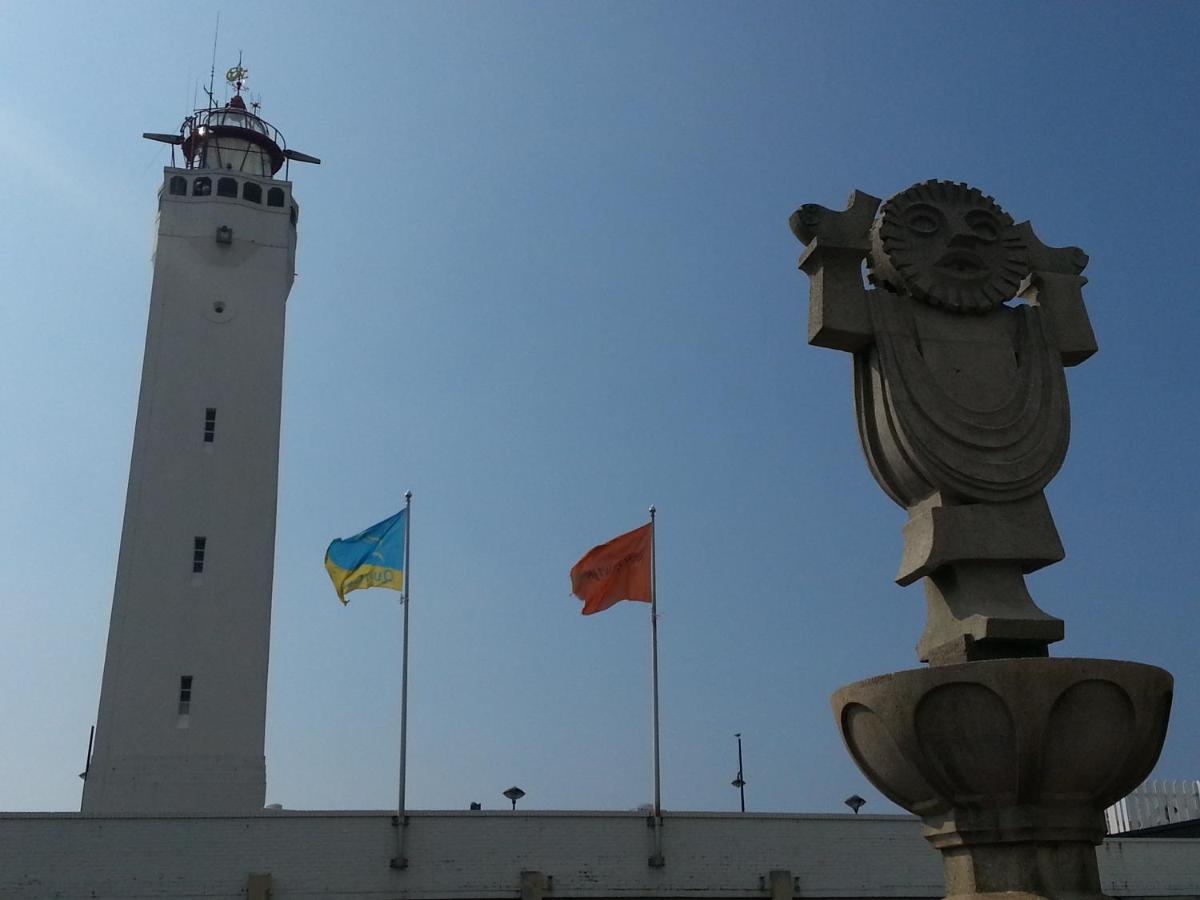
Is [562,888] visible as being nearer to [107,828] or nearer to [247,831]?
[247,831]

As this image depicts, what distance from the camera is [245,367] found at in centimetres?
3183

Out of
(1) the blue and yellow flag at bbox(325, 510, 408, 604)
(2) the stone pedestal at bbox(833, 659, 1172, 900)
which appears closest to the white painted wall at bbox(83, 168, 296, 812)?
(1) the blue and yellow flag at bbox(325, 510, 408, 604)

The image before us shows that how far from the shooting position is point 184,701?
2823cm

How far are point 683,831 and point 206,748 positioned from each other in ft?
37.6

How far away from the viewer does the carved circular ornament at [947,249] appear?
10008 millimetres

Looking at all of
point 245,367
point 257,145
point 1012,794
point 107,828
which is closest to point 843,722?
point 1012,794

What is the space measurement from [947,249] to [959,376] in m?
1.08

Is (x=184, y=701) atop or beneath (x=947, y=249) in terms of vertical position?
beneath

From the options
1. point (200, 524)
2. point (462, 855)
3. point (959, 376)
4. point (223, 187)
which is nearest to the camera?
point (959, 376)

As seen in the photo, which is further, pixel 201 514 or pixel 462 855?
pixel 201 514

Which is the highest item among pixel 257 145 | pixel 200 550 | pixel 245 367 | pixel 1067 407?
pixel 257 145

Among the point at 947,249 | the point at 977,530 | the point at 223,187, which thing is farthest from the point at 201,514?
the point at 977,530

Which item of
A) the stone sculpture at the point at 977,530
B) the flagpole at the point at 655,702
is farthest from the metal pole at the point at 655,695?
the stone sculpture at the point at 977,530

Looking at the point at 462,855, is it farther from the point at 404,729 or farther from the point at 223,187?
the point at 223,187
